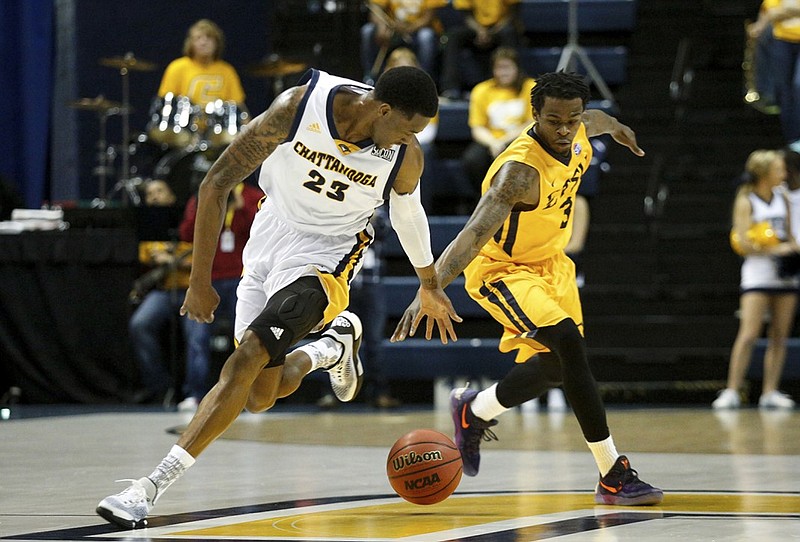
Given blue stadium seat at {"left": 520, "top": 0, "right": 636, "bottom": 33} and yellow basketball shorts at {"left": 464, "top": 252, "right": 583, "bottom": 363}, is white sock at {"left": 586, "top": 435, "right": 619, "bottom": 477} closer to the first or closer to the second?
yellow basketball shorts at {"left": 464, "top": 252, "right": 583, "bottom": 363}

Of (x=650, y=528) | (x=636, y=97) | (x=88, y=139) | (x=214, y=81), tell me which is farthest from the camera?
(x=88, y=139)

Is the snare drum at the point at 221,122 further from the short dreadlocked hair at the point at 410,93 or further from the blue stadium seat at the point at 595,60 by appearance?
the short dreadlocked hair at the point at 410,93

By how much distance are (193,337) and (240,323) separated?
5739 mm

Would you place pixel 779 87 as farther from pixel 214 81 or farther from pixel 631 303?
pixel 214 81

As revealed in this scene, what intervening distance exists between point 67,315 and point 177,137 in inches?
75.2

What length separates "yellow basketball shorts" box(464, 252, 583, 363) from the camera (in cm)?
547

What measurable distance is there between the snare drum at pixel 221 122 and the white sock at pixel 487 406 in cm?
641

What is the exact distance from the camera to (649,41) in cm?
1385

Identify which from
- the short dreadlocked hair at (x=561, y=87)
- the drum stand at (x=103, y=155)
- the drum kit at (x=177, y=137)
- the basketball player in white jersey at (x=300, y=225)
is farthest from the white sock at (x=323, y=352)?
the drum stand at (x=103, y=155)

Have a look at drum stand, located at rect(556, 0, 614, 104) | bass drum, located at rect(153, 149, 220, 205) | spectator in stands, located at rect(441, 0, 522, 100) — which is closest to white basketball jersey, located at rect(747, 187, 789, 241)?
drum stand, located at rect(556, 0, 614, 104)

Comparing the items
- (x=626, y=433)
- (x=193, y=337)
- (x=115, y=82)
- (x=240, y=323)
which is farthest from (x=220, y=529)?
(x=115, y=82)

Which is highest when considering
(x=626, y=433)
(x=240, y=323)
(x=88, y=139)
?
(x=88, y=139)

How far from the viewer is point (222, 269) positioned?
1075cm

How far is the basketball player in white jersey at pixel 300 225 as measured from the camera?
4.54m
